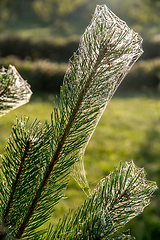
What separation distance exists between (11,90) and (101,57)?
38 centimetres

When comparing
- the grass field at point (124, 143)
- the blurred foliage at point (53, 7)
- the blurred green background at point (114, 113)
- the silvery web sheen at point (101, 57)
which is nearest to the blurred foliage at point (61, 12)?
the blurred foliage at point (53, 7)

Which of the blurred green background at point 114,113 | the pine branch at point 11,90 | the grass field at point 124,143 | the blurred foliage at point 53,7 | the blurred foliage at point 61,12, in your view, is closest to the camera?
the pine branch at point 11,90

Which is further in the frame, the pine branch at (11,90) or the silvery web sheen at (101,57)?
the pine branch at (11,90)

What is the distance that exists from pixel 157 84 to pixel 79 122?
39.7 feet

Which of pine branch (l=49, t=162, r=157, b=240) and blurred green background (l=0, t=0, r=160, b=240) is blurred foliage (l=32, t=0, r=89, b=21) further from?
pine branch (l=49, t=162, r=157, b=240)

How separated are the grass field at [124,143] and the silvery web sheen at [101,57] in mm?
3152

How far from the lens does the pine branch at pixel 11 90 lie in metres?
0.85

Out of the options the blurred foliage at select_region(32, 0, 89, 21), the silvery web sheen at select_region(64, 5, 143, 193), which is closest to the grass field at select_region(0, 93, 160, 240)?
the silvery web sheen at select_region(64, 5, 143, 193)

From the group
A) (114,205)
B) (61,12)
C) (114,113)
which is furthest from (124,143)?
(61,12)

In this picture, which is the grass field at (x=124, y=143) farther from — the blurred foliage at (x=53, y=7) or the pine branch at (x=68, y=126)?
the blurred foliage at (x=53, y=7)

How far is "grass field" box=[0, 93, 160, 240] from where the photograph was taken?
432cm

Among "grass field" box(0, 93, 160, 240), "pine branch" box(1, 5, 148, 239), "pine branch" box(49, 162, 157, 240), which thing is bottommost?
"pine branch" box(49, 162, 157, 240)

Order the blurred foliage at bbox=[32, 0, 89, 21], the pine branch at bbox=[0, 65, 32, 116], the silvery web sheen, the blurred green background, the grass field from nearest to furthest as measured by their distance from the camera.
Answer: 1. the silvery web sheen
2. the pine branch at bbox=[0, 65, 32, 116]
3. the grass field
4. the blurred green background
5. the blurred foliage at bbox=[32, 0, 89, 21]

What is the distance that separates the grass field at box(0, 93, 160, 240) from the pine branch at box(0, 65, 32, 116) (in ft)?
9.88
